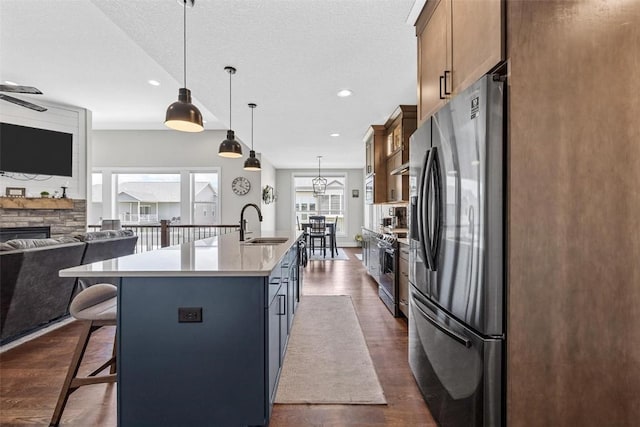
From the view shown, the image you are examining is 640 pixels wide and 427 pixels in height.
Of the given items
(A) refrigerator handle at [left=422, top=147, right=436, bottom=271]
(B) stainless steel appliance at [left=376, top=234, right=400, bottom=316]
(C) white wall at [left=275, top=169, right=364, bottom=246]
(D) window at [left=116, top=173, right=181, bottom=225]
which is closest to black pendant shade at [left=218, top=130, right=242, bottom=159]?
(B) stainless steel appliance at [left=376, top=234, right=400, bottom=316]

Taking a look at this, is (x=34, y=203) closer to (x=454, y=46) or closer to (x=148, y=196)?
(x=148, y=196)

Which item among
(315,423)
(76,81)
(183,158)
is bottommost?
(315,423)

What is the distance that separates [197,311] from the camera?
1.54 meters

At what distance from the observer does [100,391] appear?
201 centimetres

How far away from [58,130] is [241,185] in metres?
3.57

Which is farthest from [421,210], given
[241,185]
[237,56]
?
[241,185]

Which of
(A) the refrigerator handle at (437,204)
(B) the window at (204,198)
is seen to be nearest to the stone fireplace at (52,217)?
Answer: (B) the window at (204,198)

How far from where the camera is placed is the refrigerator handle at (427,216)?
1.67m

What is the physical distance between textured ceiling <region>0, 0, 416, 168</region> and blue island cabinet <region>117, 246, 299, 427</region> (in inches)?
72.6

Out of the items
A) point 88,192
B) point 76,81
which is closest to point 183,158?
point 88,192

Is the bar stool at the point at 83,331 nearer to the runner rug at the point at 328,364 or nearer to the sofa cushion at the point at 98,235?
the runner rug at the point at 328,364

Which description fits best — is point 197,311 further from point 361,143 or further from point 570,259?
point 361,143

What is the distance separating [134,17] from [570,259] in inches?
116

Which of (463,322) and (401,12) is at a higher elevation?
(401,12)
